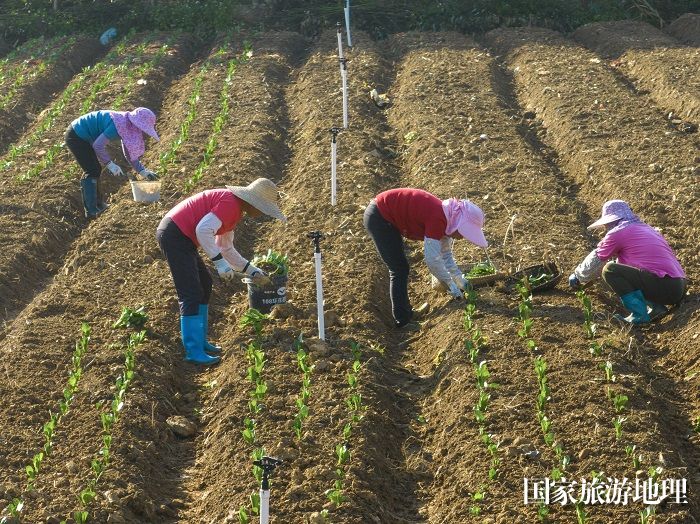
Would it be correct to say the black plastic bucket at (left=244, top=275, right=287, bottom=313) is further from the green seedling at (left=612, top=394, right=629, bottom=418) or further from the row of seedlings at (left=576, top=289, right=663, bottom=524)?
the green seedling at (left=612, top=394, right=629, bottom=418)

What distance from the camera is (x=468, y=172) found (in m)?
11.5

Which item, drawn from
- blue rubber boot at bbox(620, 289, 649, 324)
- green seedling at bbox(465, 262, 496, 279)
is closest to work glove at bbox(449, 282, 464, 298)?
green seedling at bbox(465, 262, 496, 279)

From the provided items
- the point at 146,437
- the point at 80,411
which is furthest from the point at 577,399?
the point at 80,411

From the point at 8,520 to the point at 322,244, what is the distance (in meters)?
4.59

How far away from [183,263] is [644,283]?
136 inches

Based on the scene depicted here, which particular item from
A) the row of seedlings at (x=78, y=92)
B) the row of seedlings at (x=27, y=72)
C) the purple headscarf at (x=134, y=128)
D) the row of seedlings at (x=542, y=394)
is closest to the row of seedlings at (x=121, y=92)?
the row of seedlings at (x=78, y=92)

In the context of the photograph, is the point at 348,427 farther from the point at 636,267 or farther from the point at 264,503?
the point at 636,267

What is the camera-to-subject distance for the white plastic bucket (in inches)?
437

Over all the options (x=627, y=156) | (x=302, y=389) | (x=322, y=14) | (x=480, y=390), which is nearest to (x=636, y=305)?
(x=480, y=390)

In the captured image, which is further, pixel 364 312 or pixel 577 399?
pixel 364 312

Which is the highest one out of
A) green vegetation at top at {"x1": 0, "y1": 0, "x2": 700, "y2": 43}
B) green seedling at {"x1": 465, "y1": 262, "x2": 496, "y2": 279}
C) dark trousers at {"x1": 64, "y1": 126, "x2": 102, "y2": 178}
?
green seedling at {"x1": 465, "y1": 262, "x2": 496, "y2": 279}

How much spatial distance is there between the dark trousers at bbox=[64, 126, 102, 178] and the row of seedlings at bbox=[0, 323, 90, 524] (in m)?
3.20

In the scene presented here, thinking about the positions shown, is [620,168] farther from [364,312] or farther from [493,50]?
[493,50]

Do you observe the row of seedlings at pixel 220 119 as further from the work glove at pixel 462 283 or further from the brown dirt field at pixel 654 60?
the brown dirt field at pixel 654 60
